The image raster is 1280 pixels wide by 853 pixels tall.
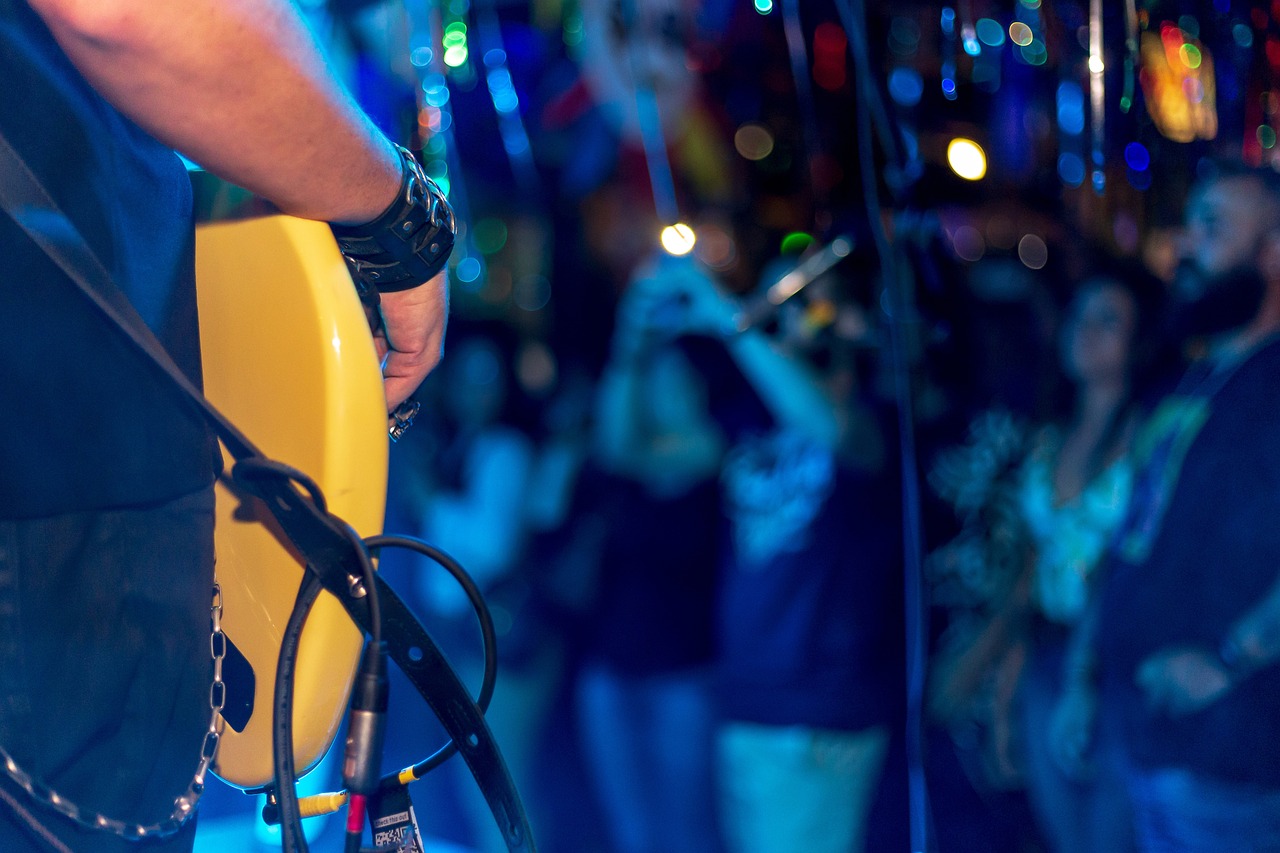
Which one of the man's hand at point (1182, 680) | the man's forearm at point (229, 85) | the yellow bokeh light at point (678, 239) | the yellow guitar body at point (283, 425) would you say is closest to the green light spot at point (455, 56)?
the yellow bokeh light at point (678, 239)

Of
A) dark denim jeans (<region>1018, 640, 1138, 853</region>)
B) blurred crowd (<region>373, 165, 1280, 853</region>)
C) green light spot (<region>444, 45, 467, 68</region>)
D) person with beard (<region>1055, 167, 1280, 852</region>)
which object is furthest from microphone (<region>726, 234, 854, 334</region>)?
dark denim jeans (<region>1018, 640, 1138, 853</region>)

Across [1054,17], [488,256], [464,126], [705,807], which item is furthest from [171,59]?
[488,256]

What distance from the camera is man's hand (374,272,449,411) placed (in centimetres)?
82

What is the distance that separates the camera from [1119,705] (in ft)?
6.94

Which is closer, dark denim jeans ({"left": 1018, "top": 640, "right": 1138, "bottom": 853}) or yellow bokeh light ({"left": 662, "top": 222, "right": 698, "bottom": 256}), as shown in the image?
dark denim jeans ({"left": 1018, "top": 640, "right": 1138, "bottom": 853})

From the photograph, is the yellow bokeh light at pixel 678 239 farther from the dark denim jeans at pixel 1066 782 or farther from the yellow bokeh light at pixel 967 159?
the dark denim jeans at pixel 1066 782

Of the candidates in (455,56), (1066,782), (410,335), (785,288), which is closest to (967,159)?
(785,288)

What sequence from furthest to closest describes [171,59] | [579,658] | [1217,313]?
[579,658], [1217,313], [171,59]

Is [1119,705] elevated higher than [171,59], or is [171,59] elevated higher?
[171,59]

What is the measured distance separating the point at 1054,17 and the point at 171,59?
1.24 meters

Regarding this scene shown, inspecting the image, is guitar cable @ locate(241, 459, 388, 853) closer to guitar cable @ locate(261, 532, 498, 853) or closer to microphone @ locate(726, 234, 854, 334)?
guitar cable @ locate(261, 532, 498, 853)

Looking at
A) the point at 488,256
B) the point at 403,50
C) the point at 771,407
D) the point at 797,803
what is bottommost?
the point at 797,803

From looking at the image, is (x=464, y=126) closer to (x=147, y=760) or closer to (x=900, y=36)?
(x=900, y=36)

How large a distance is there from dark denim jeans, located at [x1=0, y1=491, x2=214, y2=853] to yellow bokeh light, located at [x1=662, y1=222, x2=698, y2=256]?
2392 mm
